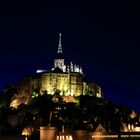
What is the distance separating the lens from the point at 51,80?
8375cm

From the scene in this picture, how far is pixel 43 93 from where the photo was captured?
82.5 metres

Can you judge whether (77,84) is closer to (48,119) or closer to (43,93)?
(43,93)

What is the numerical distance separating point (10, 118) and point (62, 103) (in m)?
10.1

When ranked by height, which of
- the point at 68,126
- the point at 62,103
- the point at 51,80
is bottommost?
the point at 68,126

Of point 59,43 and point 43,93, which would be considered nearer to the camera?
point 43,93

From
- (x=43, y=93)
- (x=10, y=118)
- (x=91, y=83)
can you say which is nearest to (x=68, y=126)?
(x=10, y=118)

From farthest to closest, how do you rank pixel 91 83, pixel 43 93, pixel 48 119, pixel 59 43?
pixel 59 43 → pixel 91 83 → pixel 43 93 → pixel 48 119

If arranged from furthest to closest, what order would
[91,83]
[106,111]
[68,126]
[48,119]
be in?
1. [91,83]
2. [106,111]
3. [48,119]
4. [68,126]

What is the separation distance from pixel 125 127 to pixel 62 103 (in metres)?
11.8

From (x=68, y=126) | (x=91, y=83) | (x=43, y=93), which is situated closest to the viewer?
(x=68, y=126)

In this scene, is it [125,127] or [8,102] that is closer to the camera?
[125,127]

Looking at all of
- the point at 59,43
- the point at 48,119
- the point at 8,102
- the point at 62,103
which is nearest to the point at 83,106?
the point at 62,103

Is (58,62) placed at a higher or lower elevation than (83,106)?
higher

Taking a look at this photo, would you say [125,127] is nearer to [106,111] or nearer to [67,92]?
[106,111]
